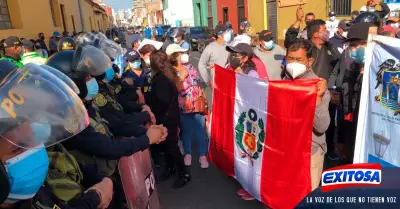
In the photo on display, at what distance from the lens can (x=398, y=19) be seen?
8.59m

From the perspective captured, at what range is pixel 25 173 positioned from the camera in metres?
1.42

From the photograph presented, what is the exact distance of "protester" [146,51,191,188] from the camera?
12.6 feet

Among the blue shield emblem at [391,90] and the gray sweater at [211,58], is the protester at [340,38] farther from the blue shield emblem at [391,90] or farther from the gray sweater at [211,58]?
the blue shield emblem at [391,90]

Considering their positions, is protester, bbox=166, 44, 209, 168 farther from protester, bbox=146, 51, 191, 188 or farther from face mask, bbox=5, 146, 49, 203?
face mask, bbox=5, 146, 49, 203

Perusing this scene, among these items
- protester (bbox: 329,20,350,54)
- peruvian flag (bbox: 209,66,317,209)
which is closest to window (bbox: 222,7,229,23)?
protester (bbox: 329,20,350,54)

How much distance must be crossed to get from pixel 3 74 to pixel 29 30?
593 inches

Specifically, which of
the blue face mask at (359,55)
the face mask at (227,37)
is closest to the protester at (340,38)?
the blue face mask at (359,55)

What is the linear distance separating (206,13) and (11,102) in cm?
3530

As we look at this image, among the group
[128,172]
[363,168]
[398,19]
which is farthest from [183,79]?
[398,19]

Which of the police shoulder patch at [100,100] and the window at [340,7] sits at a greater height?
the window at [340,7]

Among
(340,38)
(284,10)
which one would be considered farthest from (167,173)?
(284,10)

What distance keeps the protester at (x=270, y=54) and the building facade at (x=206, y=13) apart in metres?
28.0

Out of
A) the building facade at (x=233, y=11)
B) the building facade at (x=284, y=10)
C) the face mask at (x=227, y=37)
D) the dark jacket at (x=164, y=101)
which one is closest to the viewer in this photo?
the dark jacket at (x=164, y=101)

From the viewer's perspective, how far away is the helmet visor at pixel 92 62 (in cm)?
268
